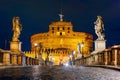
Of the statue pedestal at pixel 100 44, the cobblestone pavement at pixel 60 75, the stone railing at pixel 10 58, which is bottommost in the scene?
the cobblestone pavement at pixel 60 75

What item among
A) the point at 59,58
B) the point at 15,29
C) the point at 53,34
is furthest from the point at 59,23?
the point at 15,29

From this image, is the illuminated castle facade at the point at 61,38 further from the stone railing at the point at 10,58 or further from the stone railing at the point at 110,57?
the stone railing at the point at 110,57

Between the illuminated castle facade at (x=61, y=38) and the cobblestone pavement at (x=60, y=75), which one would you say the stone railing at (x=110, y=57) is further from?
the illuminated castle facade at (x=61, y=38)

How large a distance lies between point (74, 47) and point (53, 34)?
14053mm

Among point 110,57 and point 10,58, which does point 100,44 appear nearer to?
point 110,57

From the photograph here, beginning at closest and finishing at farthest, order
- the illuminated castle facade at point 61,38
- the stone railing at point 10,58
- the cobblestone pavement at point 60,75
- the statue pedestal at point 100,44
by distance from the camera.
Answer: the cobblestone pavement at point 60,75 → the stone railing at point 10,58 → the statue pedestal at point 100,44 → the illuminated castle facade at point 61,38

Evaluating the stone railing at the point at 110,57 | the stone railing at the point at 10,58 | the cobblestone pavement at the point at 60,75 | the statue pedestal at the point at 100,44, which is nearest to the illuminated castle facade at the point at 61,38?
the statue pedestal at the point at 100,44

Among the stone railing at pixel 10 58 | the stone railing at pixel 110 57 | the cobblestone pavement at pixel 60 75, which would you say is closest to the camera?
the cobblestone pavement at pixel 60 75

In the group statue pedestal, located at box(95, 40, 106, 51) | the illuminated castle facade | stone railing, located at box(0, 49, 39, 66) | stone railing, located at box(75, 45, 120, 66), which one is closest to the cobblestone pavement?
stone railing, located at box(75, 45, 120, 66)

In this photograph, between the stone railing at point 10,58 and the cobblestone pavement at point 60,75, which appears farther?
the stone railing at point 10,58

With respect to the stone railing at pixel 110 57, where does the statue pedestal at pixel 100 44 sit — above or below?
above

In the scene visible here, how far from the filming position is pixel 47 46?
17950cm

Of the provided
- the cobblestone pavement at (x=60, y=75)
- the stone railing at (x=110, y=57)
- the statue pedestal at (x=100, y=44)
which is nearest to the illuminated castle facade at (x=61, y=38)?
the statue pedestal at (x=100, y=44)

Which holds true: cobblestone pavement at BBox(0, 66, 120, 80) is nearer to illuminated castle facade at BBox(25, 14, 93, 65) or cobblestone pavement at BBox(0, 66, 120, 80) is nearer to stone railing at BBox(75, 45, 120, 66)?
stone railing at BBox(75, 45, 120, 66)
